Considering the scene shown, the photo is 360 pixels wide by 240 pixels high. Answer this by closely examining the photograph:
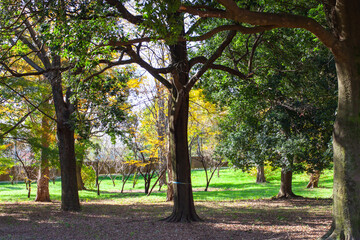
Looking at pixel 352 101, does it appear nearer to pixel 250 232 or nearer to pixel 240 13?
pixel 240 13

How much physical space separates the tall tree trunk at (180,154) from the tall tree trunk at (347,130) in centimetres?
402

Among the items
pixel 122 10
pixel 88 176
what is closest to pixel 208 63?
pixel 122 10

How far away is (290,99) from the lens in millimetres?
12570

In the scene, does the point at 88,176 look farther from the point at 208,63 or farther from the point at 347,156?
the point at 347,156

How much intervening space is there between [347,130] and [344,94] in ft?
2.00

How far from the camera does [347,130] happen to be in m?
5.31

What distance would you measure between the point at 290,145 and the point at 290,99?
1.88 metres

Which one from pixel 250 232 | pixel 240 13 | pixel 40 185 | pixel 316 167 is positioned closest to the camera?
pixel 240 13

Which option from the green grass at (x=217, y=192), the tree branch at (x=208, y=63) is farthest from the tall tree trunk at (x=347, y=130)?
the green grass at (x=217, y=192)

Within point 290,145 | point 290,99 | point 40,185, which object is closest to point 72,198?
point 40,185

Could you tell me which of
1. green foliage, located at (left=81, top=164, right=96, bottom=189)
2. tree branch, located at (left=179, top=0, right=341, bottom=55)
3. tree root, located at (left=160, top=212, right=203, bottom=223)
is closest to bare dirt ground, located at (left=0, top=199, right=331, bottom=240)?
tree root, located at (left=160, top=212, right=203, bottom=223)

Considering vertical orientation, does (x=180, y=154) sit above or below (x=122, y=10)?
below

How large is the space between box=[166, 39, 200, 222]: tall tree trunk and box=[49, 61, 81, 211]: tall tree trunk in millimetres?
4745

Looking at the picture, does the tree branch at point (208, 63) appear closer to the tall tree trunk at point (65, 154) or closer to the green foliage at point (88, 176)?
the tall tree trunk at point (65, 154)
